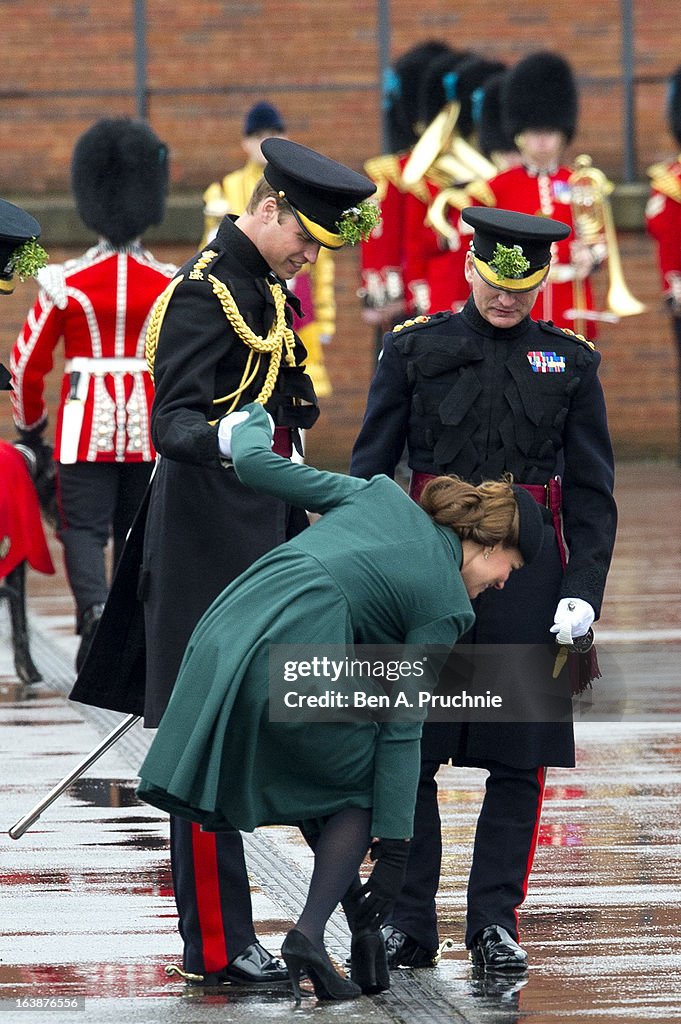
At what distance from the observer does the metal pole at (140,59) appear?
1650 cm

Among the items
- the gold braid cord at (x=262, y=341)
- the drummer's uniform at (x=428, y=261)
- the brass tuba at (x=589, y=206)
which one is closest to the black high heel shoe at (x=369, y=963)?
the gold braid cord at (x=262, y=341)

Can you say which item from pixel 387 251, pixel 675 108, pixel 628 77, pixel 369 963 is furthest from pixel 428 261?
pixel 369 963

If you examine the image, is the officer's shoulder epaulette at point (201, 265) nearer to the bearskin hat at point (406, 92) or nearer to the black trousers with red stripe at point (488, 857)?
the black trousers with red stripe at point (488, 857)

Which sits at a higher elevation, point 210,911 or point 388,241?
point 388,241

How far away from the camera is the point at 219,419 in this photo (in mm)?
4707

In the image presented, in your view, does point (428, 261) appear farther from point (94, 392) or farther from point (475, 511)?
point (475, 511)

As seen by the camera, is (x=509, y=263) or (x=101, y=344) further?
(x=101, y=344)

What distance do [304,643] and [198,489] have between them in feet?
1.67

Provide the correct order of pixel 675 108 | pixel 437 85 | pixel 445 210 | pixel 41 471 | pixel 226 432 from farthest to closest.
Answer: pixel 675 108, pixel 437 85, pixel 445 210, pixel 41 471, pixel 226 432

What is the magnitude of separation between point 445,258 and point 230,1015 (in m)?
9.80

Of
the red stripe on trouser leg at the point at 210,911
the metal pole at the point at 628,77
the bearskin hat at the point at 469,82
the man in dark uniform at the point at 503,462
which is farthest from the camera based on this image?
the metal pole at the point at 628,77

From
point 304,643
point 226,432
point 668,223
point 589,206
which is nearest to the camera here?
point 304,643

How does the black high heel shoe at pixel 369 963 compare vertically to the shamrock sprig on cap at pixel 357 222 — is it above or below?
below

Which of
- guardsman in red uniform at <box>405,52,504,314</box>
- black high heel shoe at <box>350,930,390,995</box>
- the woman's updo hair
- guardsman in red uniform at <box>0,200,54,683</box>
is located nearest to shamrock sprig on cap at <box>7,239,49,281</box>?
the woman's updo hair
